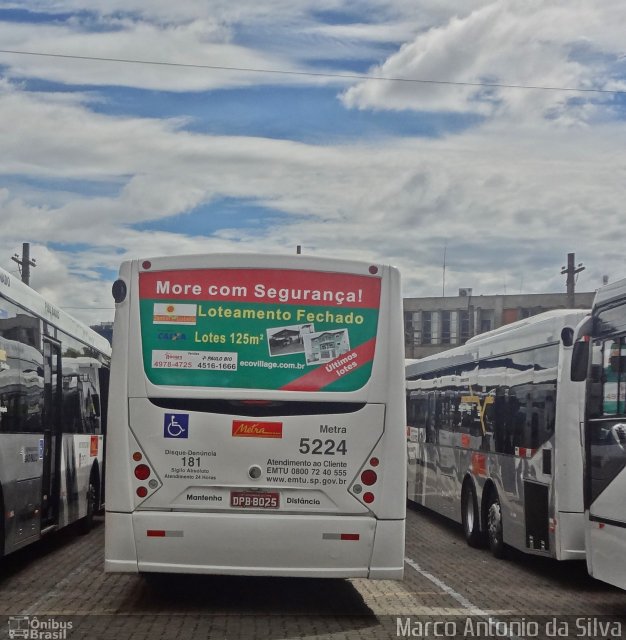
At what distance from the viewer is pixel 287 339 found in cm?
1136

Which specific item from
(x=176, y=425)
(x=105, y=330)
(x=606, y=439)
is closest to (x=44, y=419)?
(x=176, y=425)

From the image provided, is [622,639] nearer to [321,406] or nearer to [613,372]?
[613,372]

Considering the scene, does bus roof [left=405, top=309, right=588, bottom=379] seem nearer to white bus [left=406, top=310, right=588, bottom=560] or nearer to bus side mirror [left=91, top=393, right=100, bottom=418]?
white bus [left=406, top=310, right=588, bottom=560]

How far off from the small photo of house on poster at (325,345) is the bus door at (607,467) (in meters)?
2.40

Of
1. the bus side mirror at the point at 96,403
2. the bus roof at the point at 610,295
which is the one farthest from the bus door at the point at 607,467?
the bus side mirror at the point at 96,403

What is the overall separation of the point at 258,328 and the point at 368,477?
5.67ft

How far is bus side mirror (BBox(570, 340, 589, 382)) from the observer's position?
11952 millimetres

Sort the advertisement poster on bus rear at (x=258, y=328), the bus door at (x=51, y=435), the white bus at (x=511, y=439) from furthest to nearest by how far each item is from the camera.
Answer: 1. the bus door at (x=51, y=435)
2. the white bus at (x=511, y=439)
3. the advertisement poster on bus rear at (x=258, y=328)

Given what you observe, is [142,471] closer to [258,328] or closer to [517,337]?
[258,328]

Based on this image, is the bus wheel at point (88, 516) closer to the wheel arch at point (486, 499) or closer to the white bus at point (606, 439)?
the wheel arch at point (486, 499)

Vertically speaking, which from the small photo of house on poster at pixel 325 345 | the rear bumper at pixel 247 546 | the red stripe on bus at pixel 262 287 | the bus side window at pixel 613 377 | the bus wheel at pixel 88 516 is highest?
the red stripe on bus at pixel 262 287

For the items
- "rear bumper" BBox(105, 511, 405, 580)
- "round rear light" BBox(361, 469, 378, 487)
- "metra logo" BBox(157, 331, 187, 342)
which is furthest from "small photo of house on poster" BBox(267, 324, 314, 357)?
"rear bumper" BBox(105, 511, 405, 580)

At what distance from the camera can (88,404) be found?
1964 centimetres

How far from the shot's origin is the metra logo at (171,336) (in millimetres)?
11266
